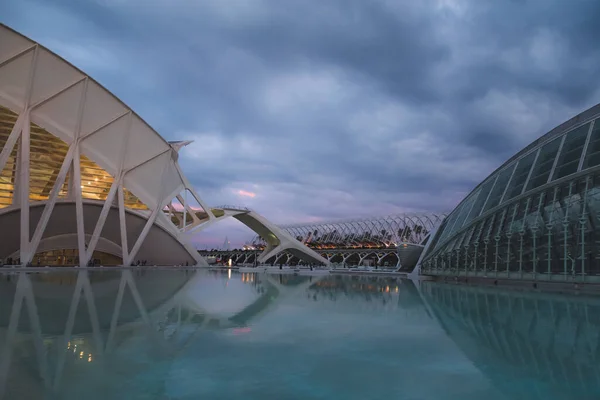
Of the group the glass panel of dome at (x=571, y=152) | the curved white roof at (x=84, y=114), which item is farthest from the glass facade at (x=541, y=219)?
the curved white roof at (x=84, y=114)

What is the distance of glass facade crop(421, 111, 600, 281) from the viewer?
56.3 ft

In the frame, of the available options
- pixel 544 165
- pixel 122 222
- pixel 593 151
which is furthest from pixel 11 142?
pixel 593 151

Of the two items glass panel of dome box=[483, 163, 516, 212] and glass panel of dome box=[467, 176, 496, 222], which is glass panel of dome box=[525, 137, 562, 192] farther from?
glass panel of dome box=[467, 176, 496, 222]

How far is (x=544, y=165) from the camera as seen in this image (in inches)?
807

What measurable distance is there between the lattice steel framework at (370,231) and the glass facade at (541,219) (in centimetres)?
7074

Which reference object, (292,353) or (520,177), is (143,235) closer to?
(520,177)

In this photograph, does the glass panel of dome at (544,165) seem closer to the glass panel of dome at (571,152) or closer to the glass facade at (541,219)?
the glass facade at (541,219)

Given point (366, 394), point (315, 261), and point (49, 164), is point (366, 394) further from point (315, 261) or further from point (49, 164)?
point (315, 261)

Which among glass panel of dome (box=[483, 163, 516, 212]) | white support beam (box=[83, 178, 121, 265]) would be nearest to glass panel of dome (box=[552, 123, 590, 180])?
glass panel of dome (box=[483, 163, 516, 212])

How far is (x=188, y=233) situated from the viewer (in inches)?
1987

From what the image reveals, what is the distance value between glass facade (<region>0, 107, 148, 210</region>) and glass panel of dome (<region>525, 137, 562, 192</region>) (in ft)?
125

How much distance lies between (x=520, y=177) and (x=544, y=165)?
152 cm

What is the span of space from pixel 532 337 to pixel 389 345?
271 centimetres

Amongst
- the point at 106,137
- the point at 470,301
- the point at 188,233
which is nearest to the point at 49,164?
the point at 106,137
